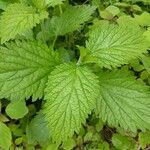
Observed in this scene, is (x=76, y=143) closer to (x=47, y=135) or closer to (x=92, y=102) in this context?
(x=47, y=135)

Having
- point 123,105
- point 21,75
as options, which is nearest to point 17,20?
point 21,75

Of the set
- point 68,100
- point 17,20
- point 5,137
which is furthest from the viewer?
point 5,137

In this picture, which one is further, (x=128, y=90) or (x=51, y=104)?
(x=128, y=90)

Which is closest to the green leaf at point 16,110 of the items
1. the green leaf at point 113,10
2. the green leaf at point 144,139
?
the green leaf at point 144,139

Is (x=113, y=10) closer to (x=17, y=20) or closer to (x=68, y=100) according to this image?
(x=17, y=20)

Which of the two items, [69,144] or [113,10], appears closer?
[69,144]

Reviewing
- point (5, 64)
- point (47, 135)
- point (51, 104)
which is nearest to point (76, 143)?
point (47, 135)
